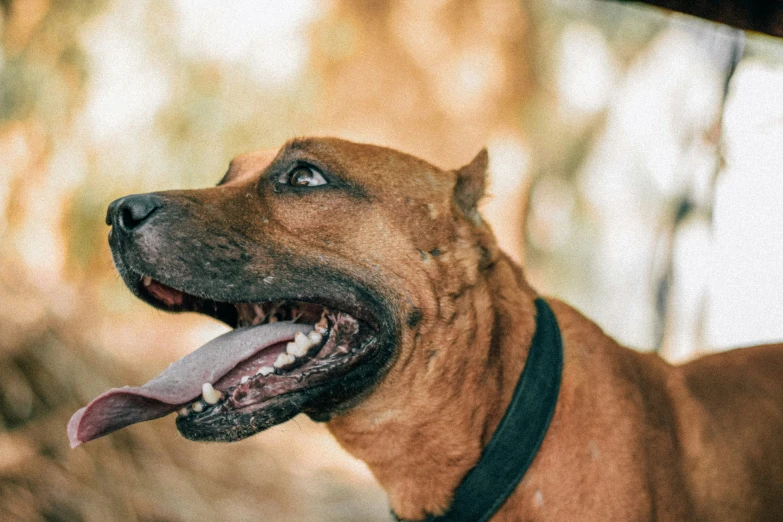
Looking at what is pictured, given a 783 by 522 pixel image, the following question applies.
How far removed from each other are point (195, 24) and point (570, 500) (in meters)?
Answer: 5.78

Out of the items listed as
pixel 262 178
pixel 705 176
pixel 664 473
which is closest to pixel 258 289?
pixel 262 178

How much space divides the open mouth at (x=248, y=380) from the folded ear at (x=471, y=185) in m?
0.62

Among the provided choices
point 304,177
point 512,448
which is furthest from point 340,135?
point 512,448

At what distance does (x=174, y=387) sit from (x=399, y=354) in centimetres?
72

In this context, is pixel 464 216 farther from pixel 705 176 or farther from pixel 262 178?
pixel 705 176

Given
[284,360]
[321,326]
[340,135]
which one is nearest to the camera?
[284,360]

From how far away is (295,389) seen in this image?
2041mm

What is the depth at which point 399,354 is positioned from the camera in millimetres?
2184

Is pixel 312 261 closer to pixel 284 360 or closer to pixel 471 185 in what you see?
pixel 284 360

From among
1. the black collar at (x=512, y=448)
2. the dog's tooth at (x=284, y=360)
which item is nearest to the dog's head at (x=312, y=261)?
the dog's tooth at (x=284, y=360)

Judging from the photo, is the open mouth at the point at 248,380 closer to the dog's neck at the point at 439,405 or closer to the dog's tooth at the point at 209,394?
the dog's tooth at the point at 209,394

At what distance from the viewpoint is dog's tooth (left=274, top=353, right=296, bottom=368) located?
2.09 metres

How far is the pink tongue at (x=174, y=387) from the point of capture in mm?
1922

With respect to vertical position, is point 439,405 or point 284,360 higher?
point 284,360
